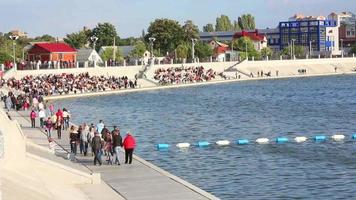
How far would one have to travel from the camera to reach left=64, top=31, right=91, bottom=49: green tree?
516 ft

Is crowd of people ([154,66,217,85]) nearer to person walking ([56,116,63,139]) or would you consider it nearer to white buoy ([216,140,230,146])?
white buoy ([216,140,230,146])

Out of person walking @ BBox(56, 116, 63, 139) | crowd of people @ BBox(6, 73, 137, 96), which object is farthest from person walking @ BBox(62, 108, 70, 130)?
crowd of people @ BBox(6, 73, 137, 96)

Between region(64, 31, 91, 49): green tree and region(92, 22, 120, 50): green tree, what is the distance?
9.46 feet

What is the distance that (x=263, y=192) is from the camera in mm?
22688

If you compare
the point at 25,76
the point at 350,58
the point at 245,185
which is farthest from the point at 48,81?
the point at 350,58

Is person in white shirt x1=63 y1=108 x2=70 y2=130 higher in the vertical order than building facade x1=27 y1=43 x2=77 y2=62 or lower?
lower

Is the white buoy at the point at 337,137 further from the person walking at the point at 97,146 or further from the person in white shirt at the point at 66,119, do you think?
the person walking at the point at 97,146

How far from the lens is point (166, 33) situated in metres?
151

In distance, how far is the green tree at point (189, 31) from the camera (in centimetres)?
15662

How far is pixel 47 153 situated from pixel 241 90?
219 ft

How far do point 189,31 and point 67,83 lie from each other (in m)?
82.4

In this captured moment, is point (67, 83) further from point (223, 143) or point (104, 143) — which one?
point (104, 143)

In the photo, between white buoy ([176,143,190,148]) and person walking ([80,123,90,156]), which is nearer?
person walking ([80,123,90,156])

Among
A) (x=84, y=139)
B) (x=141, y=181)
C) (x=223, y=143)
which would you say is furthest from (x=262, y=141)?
(x=141, y=181)
